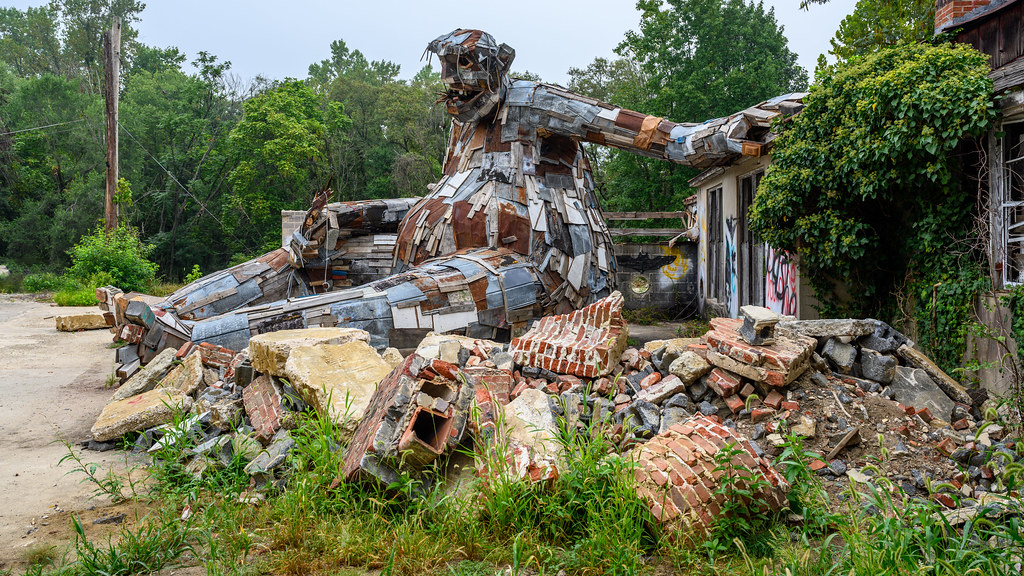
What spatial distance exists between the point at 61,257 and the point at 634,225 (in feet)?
68.6

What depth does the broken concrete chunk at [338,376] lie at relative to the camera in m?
3.57

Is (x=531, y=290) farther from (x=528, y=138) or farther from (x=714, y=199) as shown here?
(x=714, y=199)

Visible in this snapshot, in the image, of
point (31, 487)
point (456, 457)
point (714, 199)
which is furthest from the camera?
point (714, 199)

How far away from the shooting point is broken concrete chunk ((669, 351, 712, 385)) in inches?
147

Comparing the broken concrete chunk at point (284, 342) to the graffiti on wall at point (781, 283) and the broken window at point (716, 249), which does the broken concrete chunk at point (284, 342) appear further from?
the broken window at point (716, 249)

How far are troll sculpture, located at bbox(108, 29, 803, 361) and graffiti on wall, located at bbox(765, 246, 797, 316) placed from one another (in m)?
1.52

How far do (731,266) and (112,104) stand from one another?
43.0 feet

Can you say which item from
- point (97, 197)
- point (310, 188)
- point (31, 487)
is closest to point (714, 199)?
point (31, 487)

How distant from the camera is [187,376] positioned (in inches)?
182

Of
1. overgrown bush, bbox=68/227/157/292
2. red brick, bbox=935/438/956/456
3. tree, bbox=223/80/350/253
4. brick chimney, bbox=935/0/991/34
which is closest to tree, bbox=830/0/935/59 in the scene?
brick chimney, bbox=935/0/991/34

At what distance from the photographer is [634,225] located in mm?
19156

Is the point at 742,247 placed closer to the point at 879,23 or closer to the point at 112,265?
the point at 879,23

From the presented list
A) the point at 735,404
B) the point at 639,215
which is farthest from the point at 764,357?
the point at 639,215


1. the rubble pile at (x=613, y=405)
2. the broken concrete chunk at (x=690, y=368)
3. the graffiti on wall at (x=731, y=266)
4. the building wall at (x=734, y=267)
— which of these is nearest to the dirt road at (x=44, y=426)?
the rubble pile at (x=613, y=405)
